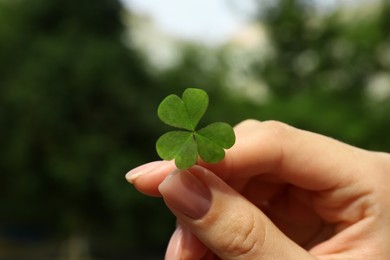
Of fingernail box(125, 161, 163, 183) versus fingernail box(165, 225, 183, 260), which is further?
fingernail box(165, 225, 183, 260)

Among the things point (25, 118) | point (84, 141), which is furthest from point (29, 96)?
point (84, 141)

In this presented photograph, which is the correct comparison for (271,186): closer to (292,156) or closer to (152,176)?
(292,156)

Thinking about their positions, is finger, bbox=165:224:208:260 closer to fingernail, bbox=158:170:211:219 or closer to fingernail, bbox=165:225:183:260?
fingernail, bbox=165:225:183:260

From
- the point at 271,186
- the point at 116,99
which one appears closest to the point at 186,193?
the point at 271,186

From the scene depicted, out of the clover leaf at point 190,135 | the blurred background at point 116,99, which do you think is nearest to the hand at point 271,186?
the clover leaf at point 190,135

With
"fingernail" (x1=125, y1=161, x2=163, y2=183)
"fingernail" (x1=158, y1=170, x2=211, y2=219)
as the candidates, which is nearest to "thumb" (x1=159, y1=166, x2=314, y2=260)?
"fingernail" (x1=158, y1=170, x2=211, y2=219)

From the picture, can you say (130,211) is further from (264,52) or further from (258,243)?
(258,243)
